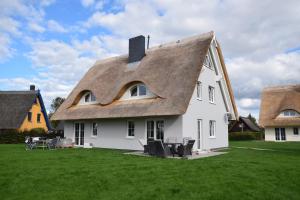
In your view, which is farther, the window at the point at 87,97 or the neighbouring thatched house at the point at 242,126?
the neighbouring thatched house at the point at 242,126

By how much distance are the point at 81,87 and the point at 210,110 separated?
389 inches

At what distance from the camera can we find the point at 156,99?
55.1 ft

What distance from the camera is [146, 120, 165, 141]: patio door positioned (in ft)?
Result: 55.1

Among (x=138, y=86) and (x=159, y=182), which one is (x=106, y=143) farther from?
(x=159, y=182)

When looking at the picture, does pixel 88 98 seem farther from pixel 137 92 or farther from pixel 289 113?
pixel 289 113

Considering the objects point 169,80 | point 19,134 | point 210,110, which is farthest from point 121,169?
point 19,134

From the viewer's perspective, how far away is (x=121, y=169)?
9.27m

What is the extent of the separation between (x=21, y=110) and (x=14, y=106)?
3.44ft

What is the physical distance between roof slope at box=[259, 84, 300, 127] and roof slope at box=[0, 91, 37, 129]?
89.3 feet

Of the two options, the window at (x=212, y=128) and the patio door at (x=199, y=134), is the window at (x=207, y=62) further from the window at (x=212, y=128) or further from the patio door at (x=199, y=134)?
the patio door at (x=199, y=134)

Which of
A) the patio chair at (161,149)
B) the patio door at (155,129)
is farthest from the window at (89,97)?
the patio chair at (161,149)

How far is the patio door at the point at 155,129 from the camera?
1680cm

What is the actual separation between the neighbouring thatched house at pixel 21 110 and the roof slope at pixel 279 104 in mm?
26691

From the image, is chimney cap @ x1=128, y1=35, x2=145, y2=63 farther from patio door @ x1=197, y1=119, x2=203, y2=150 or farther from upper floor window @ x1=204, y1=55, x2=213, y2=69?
patio door @ x1=197, y1=119, x2=203, y2=150
